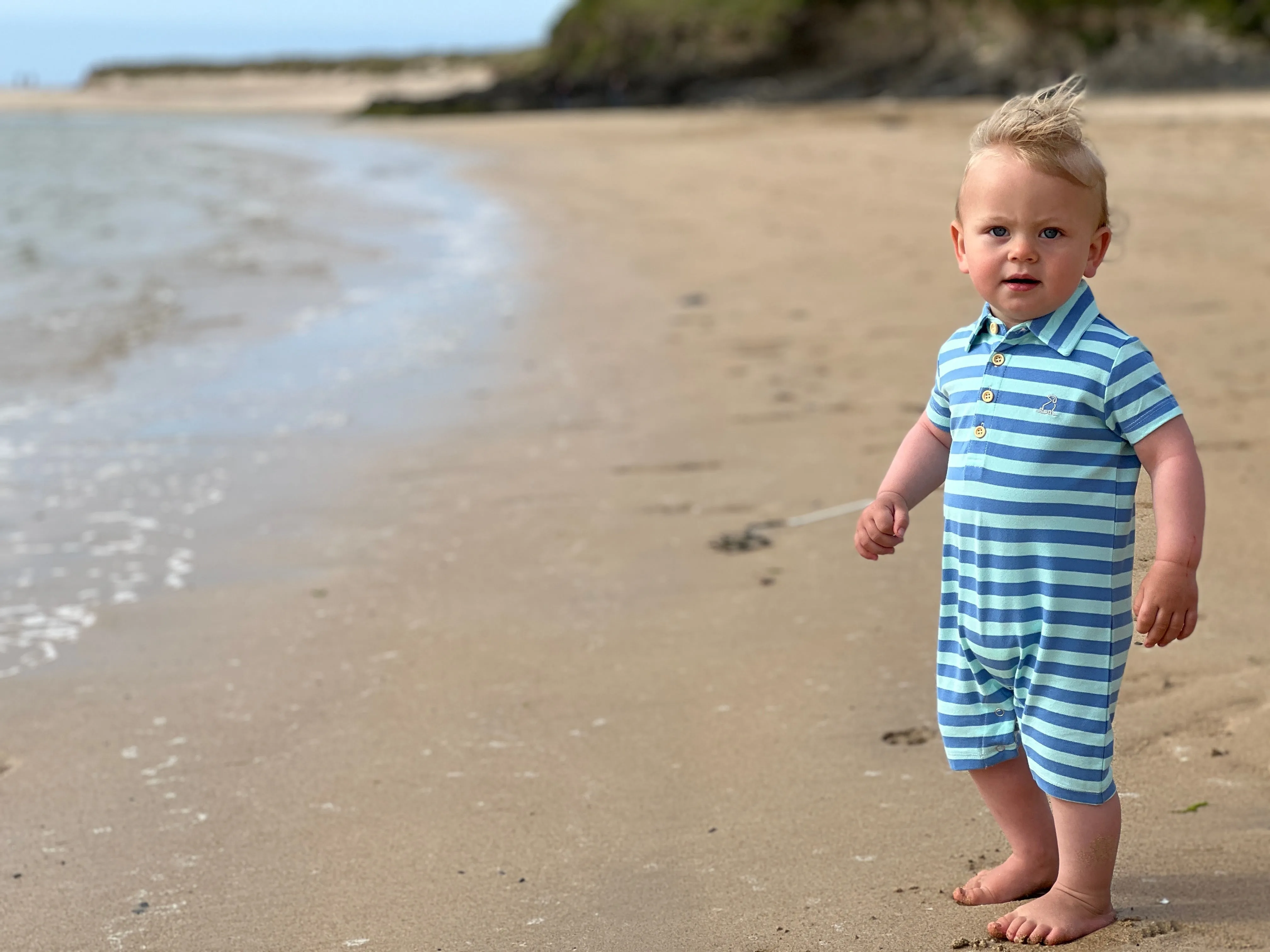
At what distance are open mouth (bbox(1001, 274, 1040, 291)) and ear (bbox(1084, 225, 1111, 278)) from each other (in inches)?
3.5

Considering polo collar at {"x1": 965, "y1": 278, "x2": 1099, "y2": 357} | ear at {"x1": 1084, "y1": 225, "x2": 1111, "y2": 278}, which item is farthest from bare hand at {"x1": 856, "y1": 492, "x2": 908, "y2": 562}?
ear at {"x1": 1084, "y1": 225, "x2": 1111, "y2": 278}

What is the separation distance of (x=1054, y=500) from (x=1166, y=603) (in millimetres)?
198

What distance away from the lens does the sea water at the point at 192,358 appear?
409 centimetres

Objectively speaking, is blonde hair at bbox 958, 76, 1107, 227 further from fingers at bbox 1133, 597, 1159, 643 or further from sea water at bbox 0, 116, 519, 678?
sea water at bbox 0, 116, 519, 678

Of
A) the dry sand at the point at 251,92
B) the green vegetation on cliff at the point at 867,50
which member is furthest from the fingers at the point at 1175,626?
the dry sand at the point at 251,92

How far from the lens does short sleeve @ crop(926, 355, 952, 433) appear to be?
199 cm

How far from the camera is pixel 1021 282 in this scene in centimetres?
187

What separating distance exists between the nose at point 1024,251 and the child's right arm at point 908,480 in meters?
0.28

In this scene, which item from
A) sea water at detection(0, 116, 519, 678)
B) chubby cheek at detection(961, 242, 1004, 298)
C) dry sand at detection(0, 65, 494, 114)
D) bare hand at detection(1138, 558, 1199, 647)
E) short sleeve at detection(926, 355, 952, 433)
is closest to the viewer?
bare hand at detection(1138, 558, 1199, 647)

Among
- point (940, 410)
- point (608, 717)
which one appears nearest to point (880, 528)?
point (940, 410)

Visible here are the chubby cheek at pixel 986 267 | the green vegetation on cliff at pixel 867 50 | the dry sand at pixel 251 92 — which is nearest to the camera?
the chubby cheek at pixel 986 267

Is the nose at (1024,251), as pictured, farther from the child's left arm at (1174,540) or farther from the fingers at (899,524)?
the fingers at (899,524)

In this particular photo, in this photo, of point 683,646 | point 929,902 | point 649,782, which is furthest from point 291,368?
point 929,902

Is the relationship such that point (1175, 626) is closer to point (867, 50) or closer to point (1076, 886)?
point (1076, 886)
